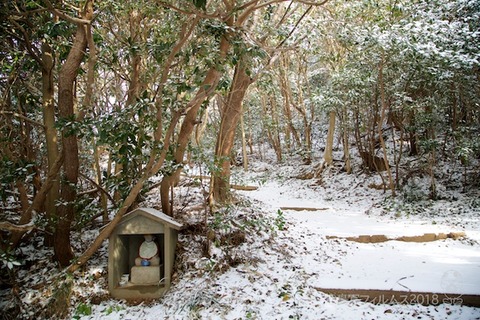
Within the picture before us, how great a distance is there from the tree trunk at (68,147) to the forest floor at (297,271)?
42cm

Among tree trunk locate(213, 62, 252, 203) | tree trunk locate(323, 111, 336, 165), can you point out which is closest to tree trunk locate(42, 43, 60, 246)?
tree trunk locate(213, 62, 252, 203)

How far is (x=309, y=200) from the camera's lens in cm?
1057

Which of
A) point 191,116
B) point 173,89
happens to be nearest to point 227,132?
point 191,116

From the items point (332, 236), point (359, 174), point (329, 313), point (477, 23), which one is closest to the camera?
point (329, 313)

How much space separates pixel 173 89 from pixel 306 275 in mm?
3191

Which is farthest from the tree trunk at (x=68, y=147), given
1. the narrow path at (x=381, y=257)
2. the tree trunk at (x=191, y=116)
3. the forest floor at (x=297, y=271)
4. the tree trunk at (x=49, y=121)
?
the narrow path at (x=381, y=257)

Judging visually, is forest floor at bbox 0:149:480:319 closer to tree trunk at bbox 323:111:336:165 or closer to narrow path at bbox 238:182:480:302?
narrow path at bbox 238:182:480:302

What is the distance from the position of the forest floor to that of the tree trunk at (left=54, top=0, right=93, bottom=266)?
42 cm

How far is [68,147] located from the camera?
13.4 ft

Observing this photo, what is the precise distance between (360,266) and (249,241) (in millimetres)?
1773

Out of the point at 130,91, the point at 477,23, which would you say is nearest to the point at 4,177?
the point at 130,91

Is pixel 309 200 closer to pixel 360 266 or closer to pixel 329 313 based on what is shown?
pixel 360 266

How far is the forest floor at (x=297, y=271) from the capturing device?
3602mm

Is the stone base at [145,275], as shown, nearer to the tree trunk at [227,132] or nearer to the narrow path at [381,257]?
the tree trunk at [227,132]
